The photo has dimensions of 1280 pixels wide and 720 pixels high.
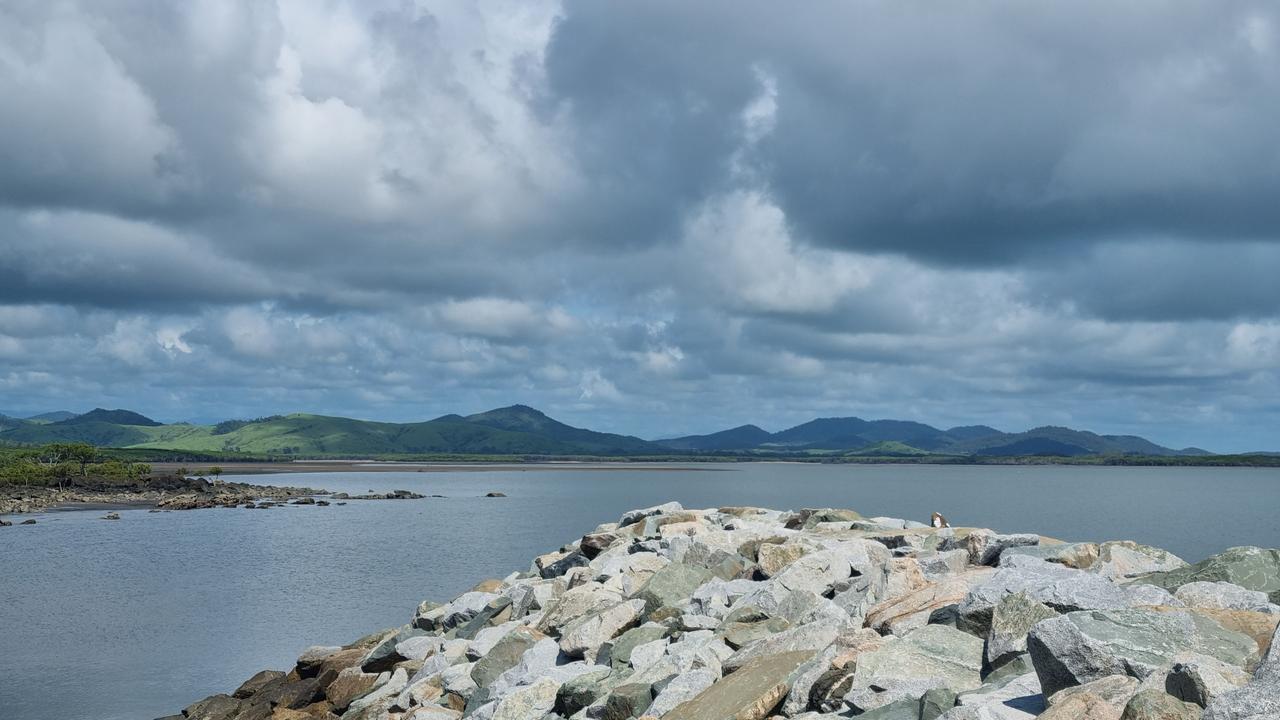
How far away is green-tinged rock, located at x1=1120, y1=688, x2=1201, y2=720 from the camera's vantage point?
30.0ft

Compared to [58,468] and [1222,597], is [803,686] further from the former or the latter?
[58,468]

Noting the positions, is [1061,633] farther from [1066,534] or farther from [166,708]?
[1066,534]

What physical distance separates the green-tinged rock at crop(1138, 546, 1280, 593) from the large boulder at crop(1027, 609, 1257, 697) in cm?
477

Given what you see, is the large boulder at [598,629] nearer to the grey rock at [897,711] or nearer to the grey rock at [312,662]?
the grey rock at [897,711]

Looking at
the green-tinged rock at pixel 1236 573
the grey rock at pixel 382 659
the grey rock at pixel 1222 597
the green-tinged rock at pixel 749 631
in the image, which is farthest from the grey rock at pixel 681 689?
the grey rock at pixel 382 659

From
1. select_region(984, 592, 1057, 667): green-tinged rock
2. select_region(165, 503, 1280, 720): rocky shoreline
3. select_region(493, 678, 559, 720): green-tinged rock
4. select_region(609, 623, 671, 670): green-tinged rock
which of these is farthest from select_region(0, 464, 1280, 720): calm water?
select_region(984, 592, 1057, 667): green-tinged rock

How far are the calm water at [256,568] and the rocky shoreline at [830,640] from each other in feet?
24.4

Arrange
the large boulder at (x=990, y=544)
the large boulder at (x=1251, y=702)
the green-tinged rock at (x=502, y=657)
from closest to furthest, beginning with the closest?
the large boulder at (x=1251, y=702)
the green-tinged rock at (x=502, y=657)
the large boulder at (x=990, y=544)

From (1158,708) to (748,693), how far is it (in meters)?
6.26

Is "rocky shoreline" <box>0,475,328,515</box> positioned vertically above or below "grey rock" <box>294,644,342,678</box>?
above

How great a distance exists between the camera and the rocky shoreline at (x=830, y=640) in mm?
11312

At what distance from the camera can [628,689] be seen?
16.8m

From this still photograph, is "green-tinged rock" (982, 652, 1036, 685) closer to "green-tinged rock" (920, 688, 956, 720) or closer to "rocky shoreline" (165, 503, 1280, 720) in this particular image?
"rocky shoreline" (165, 503, 1280, 720)

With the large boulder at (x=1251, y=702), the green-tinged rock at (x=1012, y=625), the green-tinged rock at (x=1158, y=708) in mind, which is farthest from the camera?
the green-tinged rock at (x=1012, y=625)
